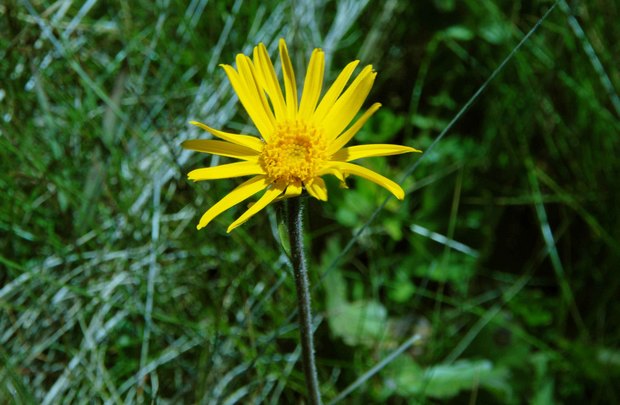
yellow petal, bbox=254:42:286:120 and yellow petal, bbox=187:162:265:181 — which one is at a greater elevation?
yellow petal, bbox=254:42:286:120

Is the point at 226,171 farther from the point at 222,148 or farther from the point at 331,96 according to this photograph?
the point at 331,96

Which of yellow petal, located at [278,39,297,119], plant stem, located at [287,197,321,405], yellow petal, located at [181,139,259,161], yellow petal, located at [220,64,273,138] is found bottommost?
plant stem, located at [287,197,321,405]

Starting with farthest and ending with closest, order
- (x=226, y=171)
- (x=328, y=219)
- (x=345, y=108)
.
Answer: (x=328, y=219), (x=345, y=108), (x=226, y=171)

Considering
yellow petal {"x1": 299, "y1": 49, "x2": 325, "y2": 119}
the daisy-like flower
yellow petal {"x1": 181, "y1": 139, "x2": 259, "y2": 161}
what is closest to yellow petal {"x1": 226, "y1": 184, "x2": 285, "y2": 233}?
the daisy-like flower

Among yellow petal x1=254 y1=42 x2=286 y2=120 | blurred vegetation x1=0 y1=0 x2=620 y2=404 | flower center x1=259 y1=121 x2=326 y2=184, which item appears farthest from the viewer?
blurred vegetation x1=0 y1=0 x2=620 y2=404

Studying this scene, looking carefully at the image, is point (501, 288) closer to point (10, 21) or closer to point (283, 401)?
point (283, 401)

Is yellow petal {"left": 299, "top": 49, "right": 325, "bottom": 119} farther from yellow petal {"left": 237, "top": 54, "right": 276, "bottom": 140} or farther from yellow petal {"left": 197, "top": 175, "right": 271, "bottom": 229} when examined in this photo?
yellow petal {"left": 197, "top": 175, "right": 271, "bottom": 229}

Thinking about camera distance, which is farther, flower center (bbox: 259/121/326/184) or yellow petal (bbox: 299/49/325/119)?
yellow petal (bbox: 299/49/325/119)

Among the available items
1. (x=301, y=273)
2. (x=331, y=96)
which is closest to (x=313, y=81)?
(x=331, y=96)

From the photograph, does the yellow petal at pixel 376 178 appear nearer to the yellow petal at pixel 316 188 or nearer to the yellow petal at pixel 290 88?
the yellow petal at pixel 316 188
